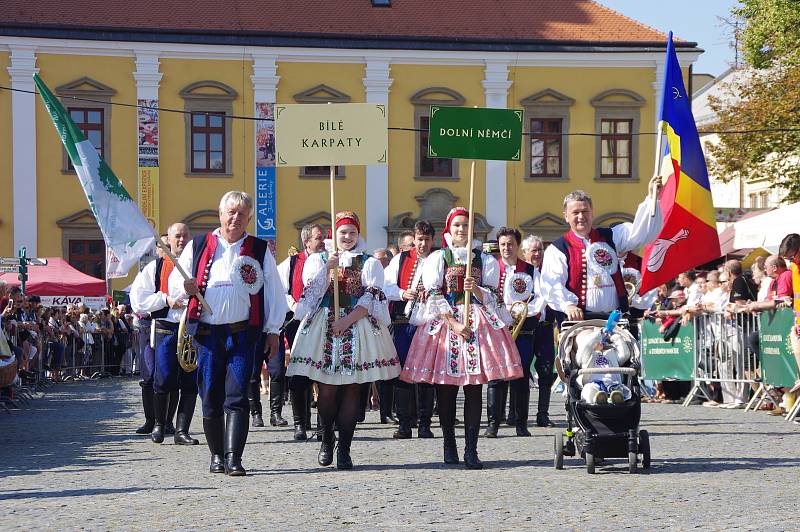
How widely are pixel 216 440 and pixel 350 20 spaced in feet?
119

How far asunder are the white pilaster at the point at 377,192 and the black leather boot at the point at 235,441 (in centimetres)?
3442

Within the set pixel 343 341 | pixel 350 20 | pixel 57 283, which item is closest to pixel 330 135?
pixel 343 341

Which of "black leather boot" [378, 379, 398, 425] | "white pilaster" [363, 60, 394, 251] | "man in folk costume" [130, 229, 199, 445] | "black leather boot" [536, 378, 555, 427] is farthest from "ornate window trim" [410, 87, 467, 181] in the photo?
"man in folk costume" [130, 229, 199, 445]

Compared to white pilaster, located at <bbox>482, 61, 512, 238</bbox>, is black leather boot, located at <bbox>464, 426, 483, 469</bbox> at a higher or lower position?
lower

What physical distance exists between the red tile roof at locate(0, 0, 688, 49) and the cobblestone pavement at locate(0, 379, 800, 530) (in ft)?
103

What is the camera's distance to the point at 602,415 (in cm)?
945

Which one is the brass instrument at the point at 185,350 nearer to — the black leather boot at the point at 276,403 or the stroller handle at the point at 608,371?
the stroller handle at the point at 608,371

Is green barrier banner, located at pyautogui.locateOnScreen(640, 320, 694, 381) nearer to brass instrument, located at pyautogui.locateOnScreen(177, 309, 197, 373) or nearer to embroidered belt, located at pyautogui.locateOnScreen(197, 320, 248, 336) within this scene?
brass instrument, located at pyautogui.locateOnScreen(177, 309, 197, 373)

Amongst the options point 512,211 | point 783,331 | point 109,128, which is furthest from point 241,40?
point 783,331

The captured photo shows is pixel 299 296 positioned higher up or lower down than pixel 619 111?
lower down

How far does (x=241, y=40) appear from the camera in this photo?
43.3 m

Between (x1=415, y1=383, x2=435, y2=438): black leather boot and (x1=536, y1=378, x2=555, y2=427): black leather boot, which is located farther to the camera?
(x1=536, y1=378, x2=555, y2=427): black leather boot

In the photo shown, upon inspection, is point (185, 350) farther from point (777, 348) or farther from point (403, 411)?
point (777, 348)

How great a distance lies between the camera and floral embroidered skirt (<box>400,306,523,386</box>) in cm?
1005
